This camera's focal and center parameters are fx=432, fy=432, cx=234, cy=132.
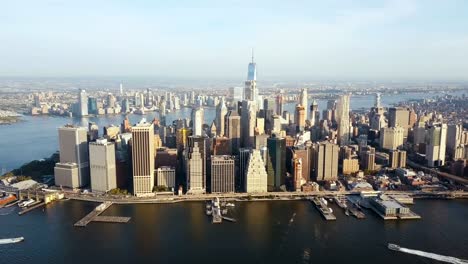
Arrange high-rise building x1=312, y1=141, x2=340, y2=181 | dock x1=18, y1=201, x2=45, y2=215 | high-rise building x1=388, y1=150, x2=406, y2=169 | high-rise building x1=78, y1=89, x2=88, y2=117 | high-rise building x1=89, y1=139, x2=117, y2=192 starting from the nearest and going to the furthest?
dock x1=18, y1=201, x2=45, y2=215 → high-rise building x1=89, y1=139, x2=117, y2=192 → high-rise building x1=312, y1=141, x2=340, y2=181 → high-rise building x1=388, y1=150, x2=406, y2=169 → high-rise building x1=78, y1=89, x2=88, y2=117

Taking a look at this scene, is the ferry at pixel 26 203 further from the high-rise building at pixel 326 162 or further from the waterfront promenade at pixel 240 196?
the high-rise building at pixel 326 162

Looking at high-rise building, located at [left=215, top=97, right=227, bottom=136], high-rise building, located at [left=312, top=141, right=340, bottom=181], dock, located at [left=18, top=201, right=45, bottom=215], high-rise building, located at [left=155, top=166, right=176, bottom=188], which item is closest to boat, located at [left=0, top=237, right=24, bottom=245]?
dock, located at [left=18, top=201, right=45, bottom=215]

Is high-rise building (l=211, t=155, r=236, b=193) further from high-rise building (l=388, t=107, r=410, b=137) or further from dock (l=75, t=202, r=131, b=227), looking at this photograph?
high-rise building (l=388, t=107, r=410, b=137)

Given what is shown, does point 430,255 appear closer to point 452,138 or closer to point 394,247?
point 394,247

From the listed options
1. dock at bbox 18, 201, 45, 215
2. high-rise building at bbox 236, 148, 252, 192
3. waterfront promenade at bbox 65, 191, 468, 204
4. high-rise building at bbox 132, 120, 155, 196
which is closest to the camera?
dock at bbox 18, 201, 45, 215

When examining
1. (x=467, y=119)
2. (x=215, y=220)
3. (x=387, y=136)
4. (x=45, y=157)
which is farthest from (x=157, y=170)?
(x=467, y=119)

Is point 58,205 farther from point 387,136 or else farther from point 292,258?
point 387,136

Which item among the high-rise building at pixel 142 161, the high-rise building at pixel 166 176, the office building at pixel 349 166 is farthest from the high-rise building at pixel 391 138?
the high-rise building at pixel 142 161
